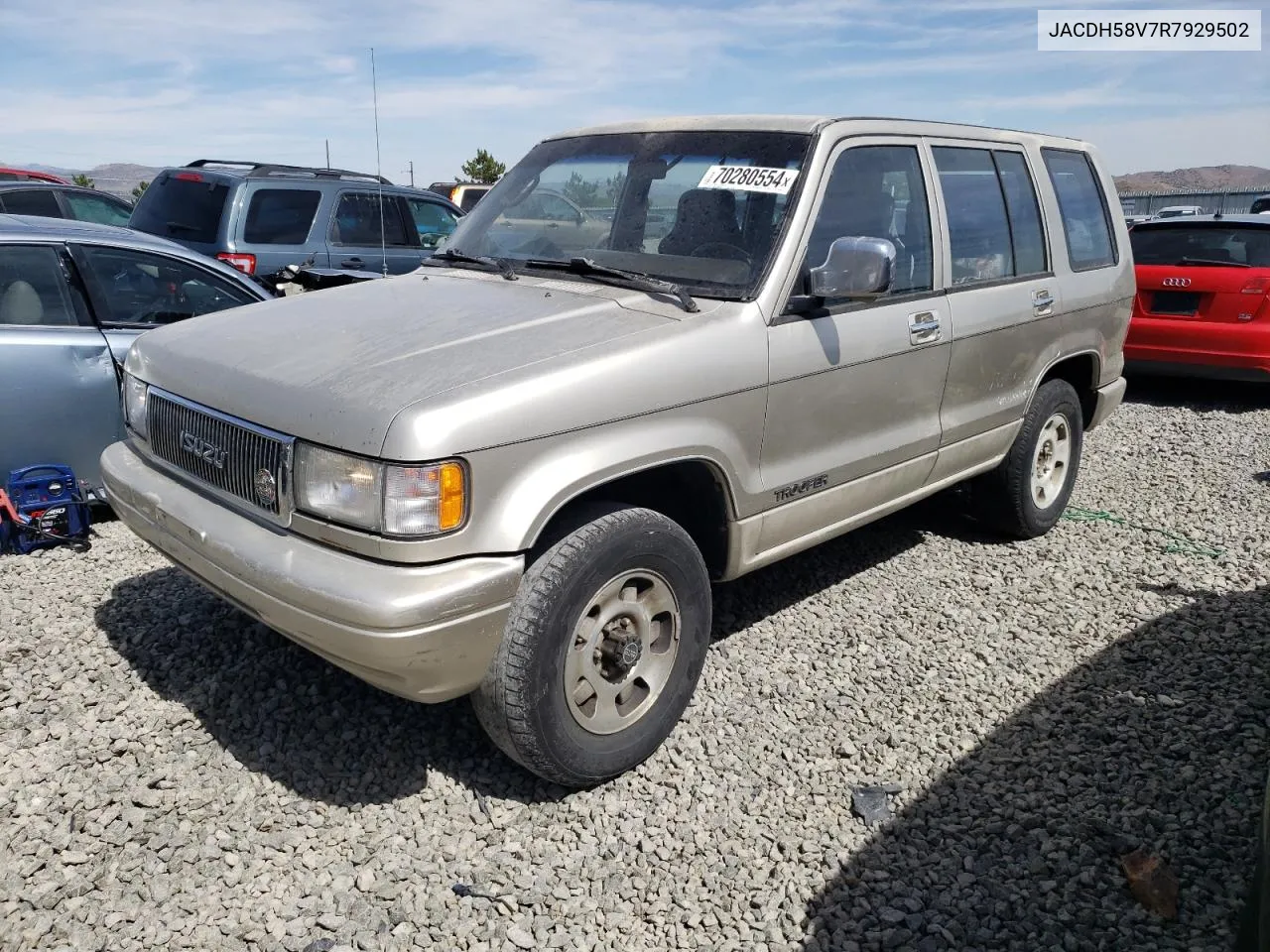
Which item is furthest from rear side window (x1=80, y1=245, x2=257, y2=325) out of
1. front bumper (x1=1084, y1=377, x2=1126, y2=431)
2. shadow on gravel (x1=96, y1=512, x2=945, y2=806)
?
front bumper (x1=1084, y1=377, x2=1126, y2=431)

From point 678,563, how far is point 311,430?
119 centimetres

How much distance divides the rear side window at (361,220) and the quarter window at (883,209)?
6030 mm

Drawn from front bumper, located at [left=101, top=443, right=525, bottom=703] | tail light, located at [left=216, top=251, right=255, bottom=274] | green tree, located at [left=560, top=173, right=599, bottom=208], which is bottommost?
front bumper, located at [left=101, top=443, right=525, bottom=703]

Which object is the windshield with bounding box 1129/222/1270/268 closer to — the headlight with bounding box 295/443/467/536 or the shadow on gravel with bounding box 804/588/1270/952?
the shadow on gravel with bounding box 804/588/1270/952

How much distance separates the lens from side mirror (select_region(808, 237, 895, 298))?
337 cm

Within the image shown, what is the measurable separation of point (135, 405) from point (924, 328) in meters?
3.00

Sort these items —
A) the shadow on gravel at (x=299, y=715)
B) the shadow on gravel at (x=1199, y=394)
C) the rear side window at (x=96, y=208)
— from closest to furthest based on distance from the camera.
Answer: the shadow on gravel at (x=299, y=715) → the shadow on gravel at (x=1199, y=394) → the rear side window at (x=96, y=208)

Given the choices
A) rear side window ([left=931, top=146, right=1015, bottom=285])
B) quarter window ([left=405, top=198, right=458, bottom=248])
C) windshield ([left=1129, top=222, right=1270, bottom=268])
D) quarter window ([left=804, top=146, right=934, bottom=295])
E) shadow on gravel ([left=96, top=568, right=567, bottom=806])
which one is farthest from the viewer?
quarter window ([left=405, top=198, right=458, bottom=248])

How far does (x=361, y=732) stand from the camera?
3463 mm

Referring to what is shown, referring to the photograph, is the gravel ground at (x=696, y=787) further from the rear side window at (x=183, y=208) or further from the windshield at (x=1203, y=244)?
the windshield at (x=1203, y=244)

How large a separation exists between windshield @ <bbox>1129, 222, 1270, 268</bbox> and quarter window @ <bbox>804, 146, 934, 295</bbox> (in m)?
4.92

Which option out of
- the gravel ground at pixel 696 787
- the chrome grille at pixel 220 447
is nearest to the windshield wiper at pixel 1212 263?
the gravel ground at pixel 696 787

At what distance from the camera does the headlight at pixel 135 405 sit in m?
3.54

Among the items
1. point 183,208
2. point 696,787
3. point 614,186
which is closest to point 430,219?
point 183,208
